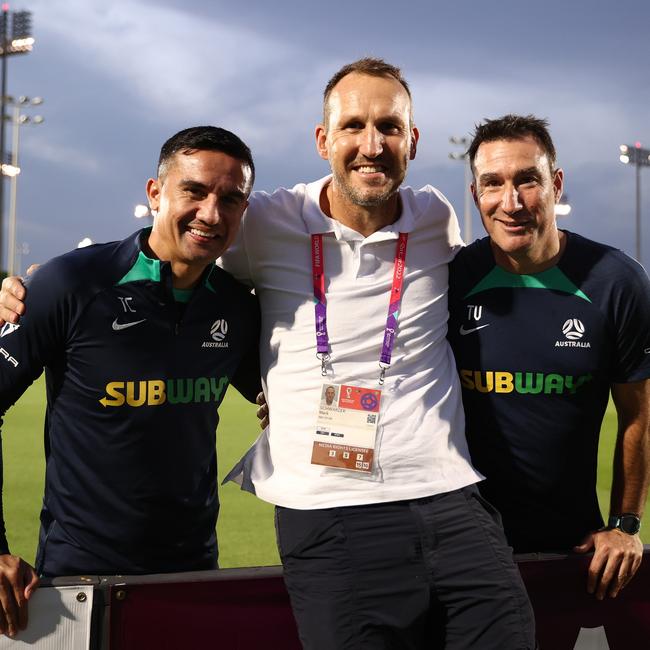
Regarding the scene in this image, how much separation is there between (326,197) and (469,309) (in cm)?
64

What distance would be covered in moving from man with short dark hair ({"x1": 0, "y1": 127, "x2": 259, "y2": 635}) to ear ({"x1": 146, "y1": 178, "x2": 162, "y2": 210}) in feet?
0.30

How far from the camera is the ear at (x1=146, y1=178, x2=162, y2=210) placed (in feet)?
8.75

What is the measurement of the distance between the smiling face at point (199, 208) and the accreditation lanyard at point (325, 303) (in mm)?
301

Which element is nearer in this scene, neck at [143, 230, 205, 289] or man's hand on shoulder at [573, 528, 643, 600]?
man's hand on shoulder at [573, 528, 643, 600]

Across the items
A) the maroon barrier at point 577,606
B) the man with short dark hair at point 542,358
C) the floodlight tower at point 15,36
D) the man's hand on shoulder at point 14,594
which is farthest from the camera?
the floodlight tower at point 15,36

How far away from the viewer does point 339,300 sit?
2.41 meters

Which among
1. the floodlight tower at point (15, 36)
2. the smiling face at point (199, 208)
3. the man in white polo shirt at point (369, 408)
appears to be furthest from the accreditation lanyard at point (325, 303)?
the floodlight tower at point (15, 36)

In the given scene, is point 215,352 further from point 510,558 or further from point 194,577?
point 510,558

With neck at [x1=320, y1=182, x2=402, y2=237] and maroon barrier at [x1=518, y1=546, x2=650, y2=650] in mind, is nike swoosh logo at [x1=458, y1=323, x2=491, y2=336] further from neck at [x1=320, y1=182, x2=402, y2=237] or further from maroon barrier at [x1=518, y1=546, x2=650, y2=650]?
maroon barrier at [x1=518, y1=546, x2=650, y2=650]

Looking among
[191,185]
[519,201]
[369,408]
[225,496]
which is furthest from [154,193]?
[225,496]

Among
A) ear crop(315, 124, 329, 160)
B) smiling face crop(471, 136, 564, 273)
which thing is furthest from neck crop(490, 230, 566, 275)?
ear crop(315, 124, 329, 160)

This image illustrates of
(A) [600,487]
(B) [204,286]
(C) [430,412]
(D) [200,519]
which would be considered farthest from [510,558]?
(A) [600,487]

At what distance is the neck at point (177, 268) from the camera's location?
254 cm

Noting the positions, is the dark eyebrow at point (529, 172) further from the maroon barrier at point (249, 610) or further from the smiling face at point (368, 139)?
the maroon barrier at point (249, 610)
